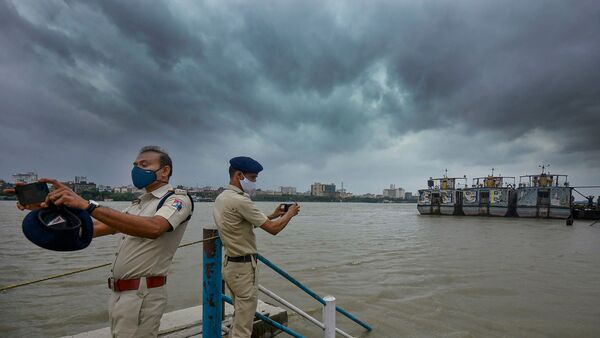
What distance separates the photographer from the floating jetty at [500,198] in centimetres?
4234

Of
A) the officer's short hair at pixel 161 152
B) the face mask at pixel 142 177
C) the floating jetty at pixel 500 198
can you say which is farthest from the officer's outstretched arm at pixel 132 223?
the floating jetty at pixel 500 198

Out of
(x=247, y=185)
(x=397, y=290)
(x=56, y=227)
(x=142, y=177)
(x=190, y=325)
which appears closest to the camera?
(x=56, y=227)

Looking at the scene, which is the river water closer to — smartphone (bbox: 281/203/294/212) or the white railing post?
the white railing post

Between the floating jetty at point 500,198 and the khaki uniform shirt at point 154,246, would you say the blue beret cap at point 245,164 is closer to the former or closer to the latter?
the khaki uniform shirt at point 154,246

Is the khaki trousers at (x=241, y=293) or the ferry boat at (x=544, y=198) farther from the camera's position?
the ferry boat at (x=544, y=198)

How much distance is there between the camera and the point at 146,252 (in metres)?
2.32

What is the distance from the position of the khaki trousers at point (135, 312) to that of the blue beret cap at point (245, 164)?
1426 mm

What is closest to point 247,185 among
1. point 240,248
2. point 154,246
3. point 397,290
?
point 240,248

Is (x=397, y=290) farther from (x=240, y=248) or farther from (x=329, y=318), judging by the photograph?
(x=240, y=248)

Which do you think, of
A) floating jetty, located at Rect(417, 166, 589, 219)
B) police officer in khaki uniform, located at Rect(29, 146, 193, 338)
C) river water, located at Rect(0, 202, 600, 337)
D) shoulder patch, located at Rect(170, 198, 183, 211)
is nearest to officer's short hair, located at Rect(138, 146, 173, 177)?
police officer in khaki uniform, located at Rect(29, 146, 193, 338)

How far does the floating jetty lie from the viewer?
139ft

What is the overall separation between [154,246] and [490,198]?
183 feet

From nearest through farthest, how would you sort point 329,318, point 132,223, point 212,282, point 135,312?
point 132,223 < point 135,312 < point 212,282 < point 329,318

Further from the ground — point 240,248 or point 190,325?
point 240,248
